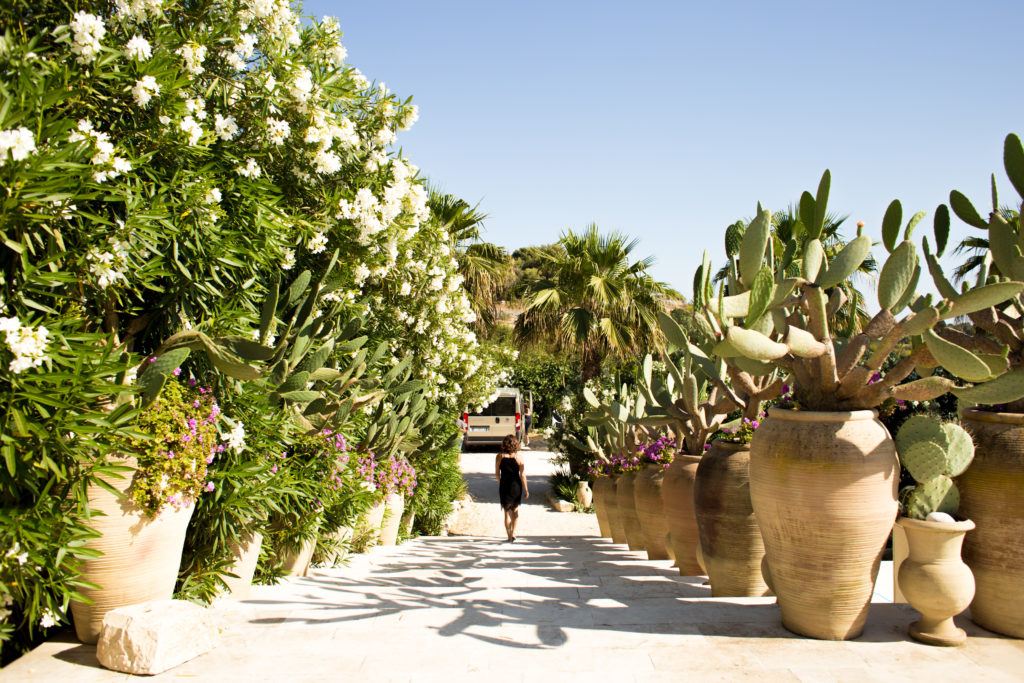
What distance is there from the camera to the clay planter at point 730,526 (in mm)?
4062

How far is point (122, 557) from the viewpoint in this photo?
338 centimetres

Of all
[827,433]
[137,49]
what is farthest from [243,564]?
[827,433]

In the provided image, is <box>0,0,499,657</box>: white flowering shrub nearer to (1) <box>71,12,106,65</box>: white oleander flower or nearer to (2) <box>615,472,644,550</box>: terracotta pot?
(1) <box>71,12,106,65</box>: white oleander flower

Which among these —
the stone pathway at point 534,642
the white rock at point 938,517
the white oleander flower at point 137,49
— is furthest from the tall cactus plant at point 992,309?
the white oleander flower at point 137,49

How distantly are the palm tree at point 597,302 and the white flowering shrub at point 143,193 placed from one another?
7353 mm

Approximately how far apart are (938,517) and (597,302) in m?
10.4

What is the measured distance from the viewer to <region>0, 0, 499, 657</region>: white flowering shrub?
9.73ft

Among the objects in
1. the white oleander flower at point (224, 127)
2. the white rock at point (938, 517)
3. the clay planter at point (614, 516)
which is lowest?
the clay planter at point (614, 516)

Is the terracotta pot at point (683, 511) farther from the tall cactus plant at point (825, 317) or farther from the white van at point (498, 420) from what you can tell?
the white van at point (498, 420)

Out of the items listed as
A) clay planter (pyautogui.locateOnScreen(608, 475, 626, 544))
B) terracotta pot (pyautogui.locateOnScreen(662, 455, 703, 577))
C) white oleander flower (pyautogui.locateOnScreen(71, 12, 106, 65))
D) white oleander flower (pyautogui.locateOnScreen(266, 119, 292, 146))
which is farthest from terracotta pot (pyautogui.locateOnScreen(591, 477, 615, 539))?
white oleander flower (pyautogui.locateOnScreen(71, 12, 106, 65))

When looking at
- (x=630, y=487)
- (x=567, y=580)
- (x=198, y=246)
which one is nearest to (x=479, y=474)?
(x=630, y=487)

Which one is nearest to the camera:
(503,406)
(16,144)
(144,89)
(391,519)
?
(16,144)

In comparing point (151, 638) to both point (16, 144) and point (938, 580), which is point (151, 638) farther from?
point (938, 580)

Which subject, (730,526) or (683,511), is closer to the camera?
(730,526)
